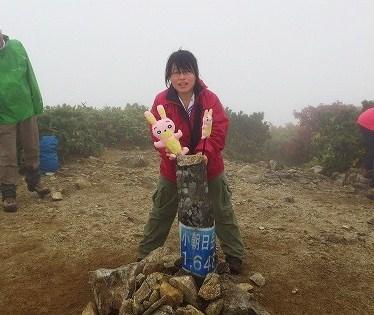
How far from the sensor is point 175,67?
4.01 meters

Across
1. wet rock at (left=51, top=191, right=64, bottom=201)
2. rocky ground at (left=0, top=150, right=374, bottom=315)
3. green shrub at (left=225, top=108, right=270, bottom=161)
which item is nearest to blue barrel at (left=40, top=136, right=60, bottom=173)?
rocky ground at (left=0, top=150, right=374, bottom=315)

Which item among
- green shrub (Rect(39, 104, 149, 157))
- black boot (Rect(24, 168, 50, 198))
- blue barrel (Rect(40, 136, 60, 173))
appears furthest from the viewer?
green shrub (Rect(39, 104, 149, 157))

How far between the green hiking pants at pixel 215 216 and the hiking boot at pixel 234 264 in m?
0.04

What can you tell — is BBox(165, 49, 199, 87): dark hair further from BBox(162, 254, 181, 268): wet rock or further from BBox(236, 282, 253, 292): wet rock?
BBox(236, 282, 253, 292): wet rock

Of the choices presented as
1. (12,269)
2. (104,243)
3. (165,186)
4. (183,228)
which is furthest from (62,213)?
(183,228)

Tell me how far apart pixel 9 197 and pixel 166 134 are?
3892 mm

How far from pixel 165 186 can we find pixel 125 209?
2.62 metres

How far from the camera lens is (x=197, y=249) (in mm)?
3816

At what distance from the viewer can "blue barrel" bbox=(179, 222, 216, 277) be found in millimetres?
3814

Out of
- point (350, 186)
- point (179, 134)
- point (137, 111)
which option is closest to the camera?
point (179, 134)

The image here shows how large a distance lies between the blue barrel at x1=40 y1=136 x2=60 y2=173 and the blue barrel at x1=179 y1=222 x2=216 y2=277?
527 centimetres

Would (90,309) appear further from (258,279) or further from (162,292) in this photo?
(258,279)

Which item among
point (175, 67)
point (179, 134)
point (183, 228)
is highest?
point (175, 67)

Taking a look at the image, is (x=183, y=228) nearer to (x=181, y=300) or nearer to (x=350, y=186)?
(x=181, y=300)
